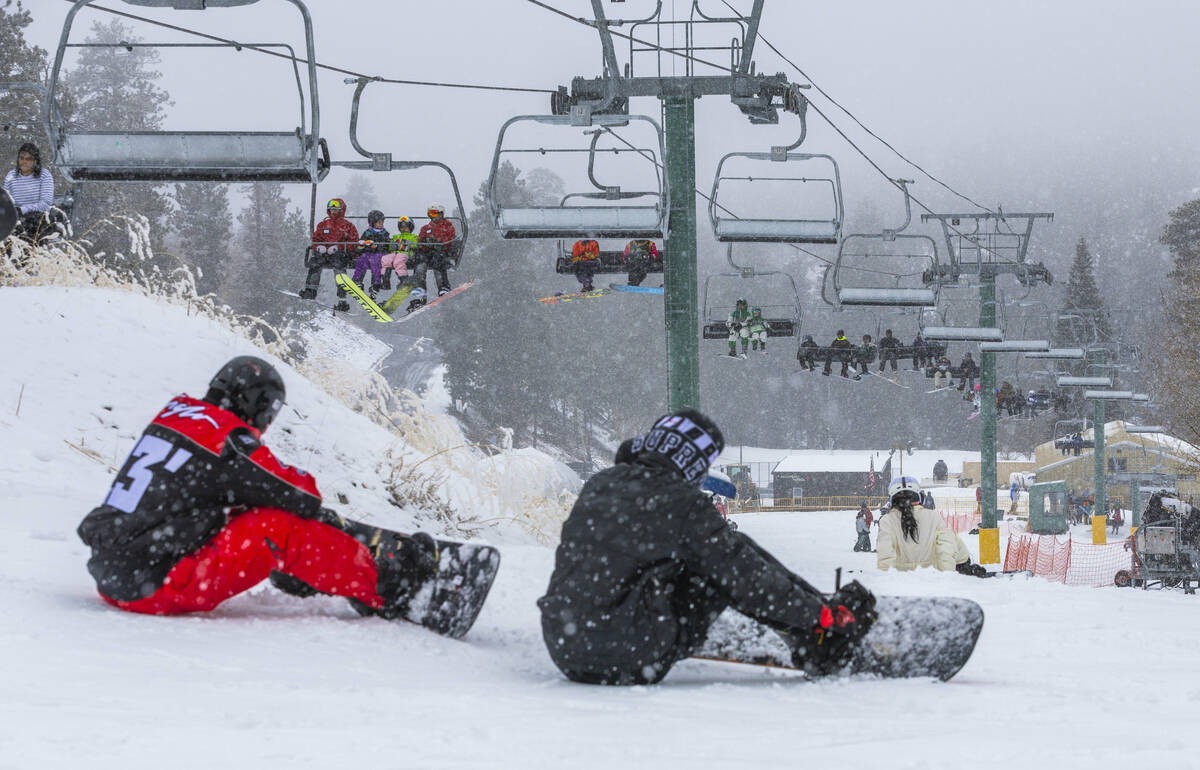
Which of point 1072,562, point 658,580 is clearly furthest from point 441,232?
point 1072,562

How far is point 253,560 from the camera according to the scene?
4.33m

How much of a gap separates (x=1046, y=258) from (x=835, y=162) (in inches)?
5562

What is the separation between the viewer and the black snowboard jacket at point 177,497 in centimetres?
425

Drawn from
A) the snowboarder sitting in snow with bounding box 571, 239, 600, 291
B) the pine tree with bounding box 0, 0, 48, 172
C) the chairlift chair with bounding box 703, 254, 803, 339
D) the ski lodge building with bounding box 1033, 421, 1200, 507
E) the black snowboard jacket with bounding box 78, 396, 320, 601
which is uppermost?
the pine tree with bounding box 0, 0, 48, 172

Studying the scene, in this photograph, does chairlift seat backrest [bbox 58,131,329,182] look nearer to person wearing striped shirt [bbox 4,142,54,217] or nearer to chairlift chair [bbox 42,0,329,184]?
chairlift chair [bbox 42,0,329,184]

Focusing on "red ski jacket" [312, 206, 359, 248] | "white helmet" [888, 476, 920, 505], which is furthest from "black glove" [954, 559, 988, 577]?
"red ski jacket" [312, 206, 359, 248]

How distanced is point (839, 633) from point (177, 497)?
245 cm

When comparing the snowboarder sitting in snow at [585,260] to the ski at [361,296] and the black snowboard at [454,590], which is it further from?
the black snowboard at [454,590]

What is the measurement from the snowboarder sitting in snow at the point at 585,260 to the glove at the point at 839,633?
11.1 metres

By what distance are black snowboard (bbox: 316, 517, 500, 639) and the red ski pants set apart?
1.29 feet

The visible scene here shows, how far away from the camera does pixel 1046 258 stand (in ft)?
466

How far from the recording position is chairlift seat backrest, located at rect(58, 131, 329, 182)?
7.81 meters

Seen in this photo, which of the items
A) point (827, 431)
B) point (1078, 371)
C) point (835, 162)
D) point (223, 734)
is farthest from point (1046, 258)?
point (223, 734)

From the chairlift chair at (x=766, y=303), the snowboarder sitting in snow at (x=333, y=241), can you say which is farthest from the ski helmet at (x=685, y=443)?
the chairlift chair at (x=766, y=303)
